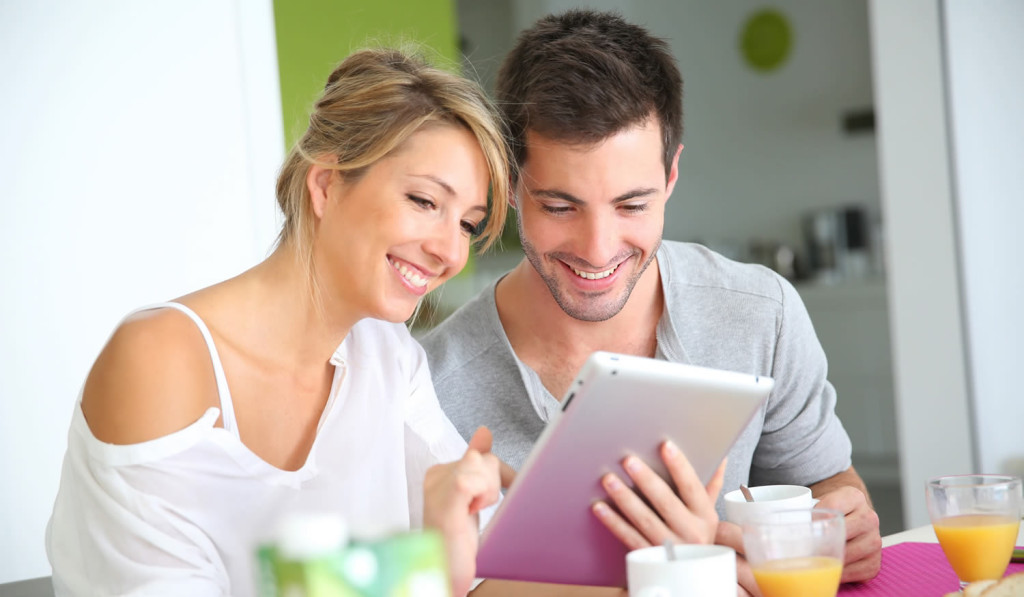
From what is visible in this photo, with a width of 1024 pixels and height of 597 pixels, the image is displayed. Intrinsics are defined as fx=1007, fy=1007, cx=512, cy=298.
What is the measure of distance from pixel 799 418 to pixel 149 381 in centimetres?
106

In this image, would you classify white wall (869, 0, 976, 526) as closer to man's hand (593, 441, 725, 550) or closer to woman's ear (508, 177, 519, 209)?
woman's ear (508, 177, 519, 209)

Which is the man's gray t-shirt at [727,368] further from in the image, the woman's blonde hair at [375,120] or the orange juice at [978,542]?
the orange juice at [978,542]

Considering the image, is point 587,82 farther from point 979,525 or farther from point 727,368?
point 979,525

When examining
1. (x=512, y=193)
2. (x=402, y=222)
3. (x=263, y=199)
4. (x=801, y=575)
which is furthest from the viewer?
(x=263, y=199)

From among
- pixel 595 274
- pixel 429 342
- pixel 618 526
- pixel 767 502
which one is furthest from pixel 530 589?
pixel 429 342

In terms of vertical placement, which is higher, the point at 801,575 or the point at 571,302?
the point at 571,302

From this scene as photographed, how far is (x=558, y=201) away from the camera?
1.57m

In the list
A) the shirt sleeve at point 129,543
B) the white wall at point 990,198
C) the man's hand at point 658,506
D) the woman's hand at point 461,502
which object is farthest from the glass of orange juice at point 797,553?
the white wall at point 990,198

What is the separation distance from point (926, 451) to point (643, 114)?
202 cm

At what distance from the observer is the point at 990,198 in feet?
10.1

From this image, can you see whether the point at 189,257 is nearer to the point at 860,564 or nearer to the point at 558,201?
the point at 558,201

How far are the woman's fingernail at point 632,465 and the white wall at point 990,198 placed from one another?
238 centimetres

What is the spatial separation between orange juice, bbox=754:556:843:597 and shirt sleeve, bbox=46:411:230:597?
0.60 metres

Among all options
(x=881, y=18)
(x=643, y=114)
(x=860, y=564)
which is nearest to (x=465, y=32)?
(x=881, y=18)
